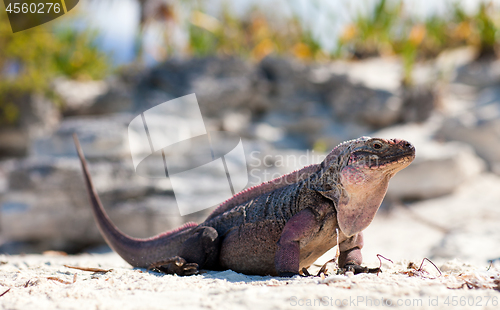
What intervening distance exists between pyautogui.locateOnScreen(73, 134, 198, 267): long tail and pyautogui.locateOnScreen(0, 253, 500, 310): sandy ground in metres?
0.61

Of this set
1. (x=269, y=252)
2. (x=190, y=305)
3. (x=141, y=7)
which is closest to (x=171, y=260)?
(x=269, y=252)

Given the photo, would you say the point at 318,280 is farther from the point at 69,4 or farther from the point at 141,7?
the point at 141,7

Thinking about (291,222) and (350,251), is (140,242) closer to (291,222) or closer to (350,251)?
(291,222)

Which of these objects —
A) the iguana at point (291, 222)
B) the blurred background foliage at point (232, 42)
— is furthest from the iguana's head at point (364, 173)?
the blurred background foliage at point (232, 42)

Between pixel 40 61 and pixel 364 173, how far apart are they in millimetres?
13030

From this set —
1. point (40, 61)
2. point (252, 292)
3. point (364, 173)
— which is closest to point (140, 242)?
point (252, 292)

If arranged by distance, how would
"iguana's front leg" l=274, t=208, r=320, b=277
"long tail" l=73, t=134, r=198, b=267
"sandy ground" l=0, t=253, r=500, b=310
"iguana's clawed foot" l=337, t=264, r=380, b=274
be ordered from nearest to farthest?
"sandy ground" l=0, t=253, r=500, b=310
"iguana's front leg" l=274, t=208, r=320, b=277
"iguana's clawed foot" l=337, t=264, r=380, b=274
"long tail" l=73, t=134, r=198, b=267

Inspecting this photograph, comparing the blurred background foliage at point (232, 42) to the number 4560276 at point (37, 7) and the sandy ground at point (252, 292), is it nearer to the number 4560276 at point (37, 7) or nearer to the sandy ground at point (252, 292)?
the number 4560276 at point (37, 7)

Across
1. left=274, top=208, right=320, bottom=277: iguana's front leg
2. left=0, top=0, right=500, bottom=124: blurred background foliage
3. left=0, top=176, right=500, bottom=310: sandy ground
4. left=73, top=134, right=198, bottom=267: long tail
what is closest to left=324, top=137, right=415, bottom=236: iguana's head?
left=274, top=208, right=320, bottom=277: iguana's front leg

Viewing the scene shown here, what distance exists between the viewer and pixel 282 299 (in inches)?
72.7

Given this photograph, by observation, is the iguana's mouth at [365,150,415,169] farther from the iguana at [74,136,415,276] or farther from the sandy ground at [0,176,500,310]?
the sandy ground at [0,176,500,310]

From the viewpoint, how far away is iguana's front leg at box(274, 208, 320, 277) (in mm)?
2463

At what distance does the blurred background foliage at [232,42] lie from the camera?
11.6 m

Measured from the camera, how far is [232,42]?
47.9 feet
